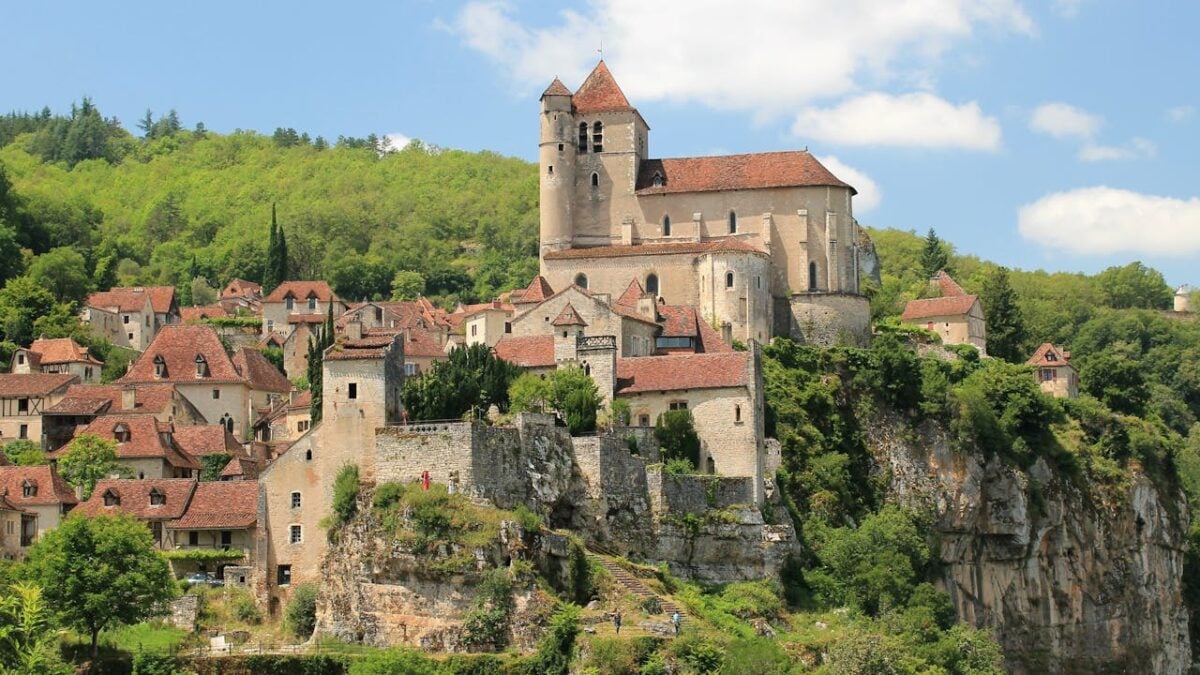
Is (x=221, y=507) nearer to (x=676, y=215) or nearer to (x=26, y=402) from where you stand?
(x=26, y=402)

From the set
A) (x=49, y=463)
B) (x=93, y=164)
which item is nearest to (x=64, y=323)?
(x=49, y=463)

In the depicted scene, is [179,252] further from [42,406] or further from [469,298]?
[42,406]

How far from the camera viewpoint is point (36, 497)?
74.1 m

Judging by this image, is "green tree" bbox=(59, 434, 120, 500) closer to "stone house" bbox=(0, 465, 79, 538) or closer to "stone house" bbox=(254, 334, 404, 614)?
"stone house" bbox=(0, 465, 79, 538)

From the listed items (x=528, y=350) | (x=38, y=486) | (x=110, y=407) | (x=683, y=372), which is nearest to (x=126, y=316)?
(x=110, y=407)

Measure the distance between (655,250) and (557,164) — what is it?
7.85 metres

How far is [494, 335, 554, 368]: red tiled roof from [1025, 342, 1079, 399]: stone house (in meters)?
33.1

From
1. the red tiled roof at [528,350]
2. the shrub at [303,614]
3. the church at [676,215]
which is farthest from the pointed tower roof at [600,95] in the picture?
the shrub at [303,614]

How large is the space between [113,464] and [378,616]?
18529mm

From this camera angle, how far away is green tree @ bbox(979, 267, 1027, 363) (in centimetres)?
11100

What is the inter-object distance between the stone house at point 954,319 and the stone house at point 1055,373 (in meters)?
3.09

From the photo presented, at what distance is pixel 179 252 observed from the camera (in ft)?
522

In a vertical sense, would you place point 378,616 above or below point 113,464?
below

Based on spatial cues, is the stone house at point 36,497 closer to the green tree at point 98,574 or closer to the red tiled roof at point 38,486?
the red tiled roof at point 38,486
